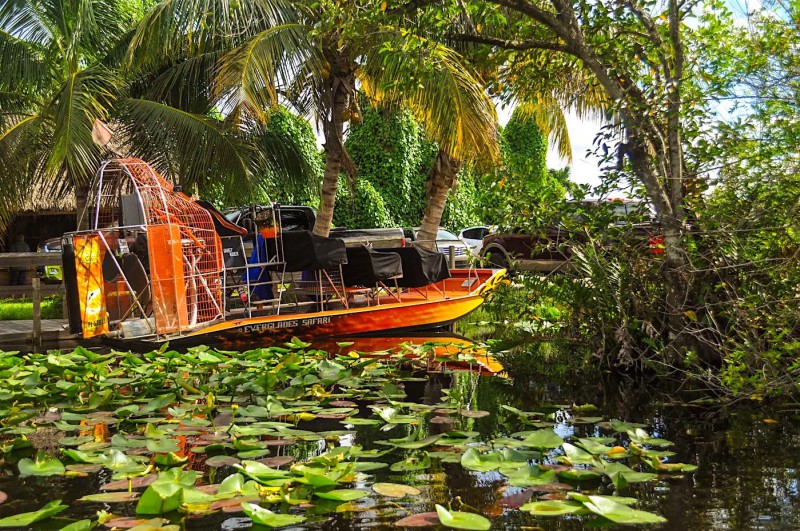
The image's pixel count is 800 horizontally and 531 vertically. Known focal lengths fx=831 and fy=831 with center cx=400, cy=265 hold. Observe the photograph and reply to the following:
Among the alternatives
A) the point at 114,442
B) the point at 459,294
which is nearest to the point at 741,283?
the point at 114,442

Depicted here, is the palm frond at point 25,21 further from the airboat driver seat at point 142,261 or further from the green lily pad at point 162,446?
the green lily pad at point 162,446

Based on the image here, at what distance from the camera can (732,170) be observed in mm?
7023

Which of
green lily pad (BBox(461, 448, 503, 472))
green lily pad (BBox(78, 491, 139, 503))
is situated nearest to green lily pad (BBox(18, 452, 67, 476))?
green lily pad (BBox(78, 491, 139, 503))

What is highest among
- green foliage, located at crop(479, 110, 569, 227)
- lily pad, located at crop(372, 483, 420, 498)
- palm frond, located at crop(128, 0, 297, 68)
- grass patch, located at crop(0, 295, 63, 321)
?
palm frond, located at crop(128, 0, 297, 68)

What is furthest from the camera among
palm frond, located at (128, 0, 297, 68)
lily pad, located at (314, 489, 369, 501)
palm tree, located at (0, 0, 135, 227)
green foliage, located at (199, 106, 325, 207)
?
green foliage, located at (199, 106, 325, 207)

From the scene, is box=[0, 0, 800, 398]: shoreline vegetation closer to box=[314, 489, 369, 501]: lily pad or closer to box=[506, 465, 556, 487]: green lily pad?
box=[506, 465, 556, 487]: green lily pad

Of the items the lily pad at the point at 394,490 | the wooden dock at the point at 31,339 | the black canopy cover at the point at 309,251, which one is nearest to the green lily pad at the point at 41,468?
the lily pad at the point at 394,490

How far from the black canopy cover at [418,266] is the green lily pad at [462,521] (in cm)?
995

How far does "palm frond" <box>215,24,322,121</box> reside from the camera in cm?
1253

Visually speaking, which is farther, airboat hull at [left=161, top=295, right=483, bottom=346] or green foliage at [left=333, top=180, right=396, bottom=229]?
green foliage at [left=333, top=180, right=396, bottom=229]

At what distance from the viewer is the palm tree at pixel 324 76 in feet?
41.3

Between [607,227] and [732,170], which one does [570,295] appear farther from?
[732,170]

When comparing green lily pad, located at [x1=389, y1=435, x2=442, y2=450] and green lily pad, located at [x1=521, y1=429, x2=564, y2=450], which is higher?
green lily pad, located at [x1=521, y1=429, x2=564, y2=450]

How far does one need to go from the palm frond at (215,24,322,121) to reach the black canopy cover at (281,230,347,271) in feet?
7.02
